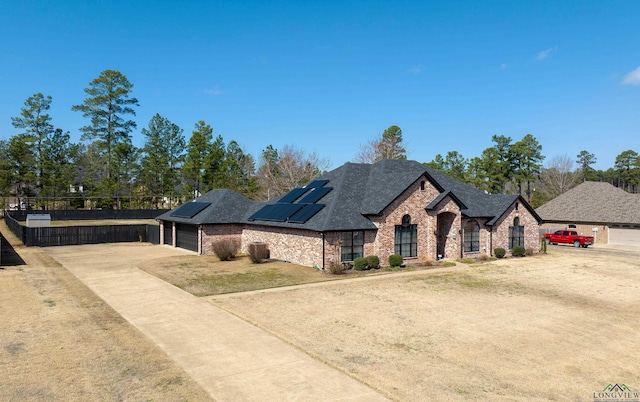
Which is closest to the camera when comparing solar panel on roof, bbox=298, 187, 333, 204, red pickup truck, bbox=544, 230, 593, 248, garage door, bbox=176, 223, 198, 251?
solar panel on roof, bbox=298, 187, 333, 204

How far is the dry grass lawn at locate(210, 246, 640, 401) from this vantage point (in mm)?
9719

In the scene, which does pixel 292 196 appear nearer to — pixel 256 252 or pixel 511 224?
pixel 256 252

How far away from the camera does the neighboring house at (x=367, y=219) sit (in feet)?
87.4

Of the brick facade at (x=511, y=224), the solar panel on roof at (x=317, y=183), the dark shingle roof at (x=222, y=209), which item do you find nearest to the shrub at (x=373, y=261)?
the solar panel on roof at (x=317, y=183)

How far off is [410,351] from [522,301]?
8782 mm

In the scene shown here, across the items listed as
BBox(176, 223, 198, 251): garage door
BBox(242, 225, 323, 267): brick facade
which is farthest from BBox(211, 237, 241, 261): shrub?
BBox(176, 223, 198, 251): garage door

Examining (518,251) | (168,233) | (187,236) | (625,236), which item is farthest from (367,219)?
(625,236)

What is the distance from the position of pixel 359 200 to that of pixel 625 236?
30.7 metres

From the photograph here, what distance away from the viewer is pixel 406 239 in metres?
28.2

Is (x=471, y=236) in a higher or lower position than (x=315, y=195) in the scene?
lower

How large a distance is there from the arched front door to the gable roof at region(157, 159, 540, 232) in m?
1.30

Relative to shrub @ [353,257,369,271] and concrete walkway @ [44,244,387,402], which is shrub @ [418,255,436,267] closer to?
shrub @ [353,257,369,271]

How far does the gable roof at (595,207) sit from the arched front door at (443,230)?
2331cm

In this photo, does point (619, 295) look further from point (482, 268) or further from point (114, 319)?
point (114, 319)
